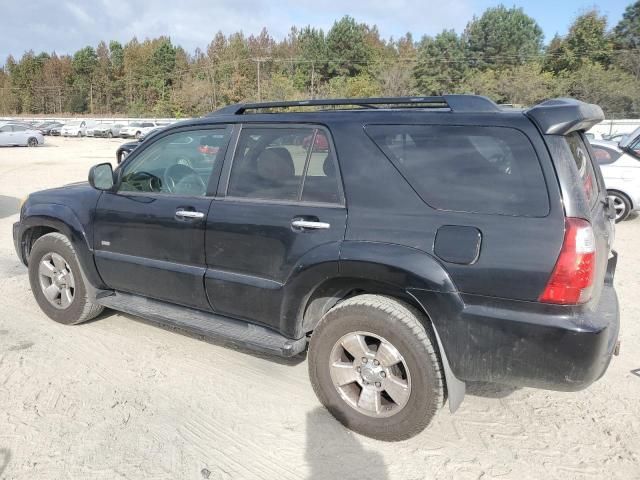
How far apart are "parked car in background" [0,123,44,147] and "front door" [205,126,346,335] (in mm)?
33627

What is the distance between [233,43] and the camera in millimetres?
83188

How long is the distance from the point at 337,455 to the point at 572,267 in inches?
61.6

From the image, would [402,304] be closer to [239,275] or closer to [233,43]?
[239,275]

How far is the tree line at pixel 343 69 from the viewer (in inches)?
2229

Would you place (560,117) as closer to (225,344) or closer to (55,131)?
(225,344)

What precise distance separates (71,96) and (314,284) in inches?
4392

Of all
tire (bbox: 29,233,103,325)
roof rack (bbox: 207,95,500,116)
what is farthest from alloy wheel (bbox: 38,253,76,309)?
roof rack (bbox: 207,95,500,116)

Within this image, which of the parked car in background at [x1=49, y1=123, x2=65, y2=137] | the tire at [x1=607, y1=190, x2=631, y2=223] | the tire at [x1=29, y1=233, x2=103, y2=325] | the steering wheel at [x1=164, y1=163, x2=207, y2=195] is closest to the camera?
the steering wheel at [x1=164, y1=163, x2=207, y2=195]

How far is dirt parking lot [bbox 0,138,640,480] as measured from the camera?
2740mm

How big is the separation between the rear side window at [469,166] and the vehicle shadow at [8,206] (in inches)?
359

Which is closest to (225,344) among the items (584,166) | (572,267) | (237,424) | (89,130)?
(237,424)

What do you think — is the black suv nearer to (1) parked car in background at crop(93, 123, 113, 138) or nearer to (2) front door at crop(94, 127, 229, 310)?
(2) front door at crop(94, 127, 229, 310)

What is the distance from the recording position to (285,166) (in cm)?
335

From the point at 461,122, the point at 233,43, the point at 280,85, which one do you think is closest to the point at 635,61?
the point at 280,85
